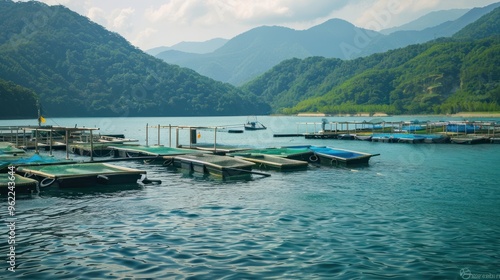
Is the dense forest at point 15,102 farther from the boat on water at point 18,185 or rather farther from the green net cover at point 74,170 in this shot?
the boat on water at point 18,185

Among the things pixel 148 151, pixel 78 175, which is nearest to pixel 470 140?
pixel 148 151

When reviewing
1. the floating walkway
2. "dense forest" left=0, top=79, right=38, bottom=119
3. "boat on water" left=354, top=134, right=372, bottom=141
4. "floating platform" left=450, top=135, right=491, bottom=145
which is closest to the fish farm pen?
"floating platform" left=450, top=135, right=491, bottom=145

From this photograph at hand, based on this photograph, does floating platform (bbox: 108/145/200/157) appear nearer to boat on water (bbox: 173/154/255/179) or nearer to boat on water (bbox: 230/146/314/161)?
boat on water (bbox: 173/154/255/179)

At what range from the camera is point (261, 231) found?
55.4 feet

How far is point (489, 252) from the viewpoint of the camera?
14.4 metres

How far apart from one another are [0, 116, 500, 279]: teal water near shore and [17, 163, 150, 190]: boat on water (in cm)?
161

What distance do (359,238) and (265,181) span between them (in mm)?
13863

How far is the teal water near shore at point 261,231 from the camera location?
1302 centimetres

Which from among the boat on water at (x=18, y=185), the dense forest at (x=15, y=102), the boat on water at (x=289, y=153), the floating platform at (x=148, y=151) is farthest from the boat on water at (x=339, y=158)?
the dense forest at (x=15, y=102)

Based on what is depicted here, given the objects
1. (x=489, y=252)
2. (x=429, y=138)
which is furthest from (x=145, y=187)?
(x=429, y=138)

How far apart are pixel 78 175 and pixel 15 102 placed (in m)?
133

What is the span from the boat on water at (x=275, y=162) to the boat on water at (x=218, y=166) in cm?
283

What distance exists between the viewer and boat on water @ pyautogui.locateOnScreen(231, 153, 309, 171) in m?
34.5

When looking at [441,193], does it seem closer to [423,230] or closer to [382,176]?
[382,176]
